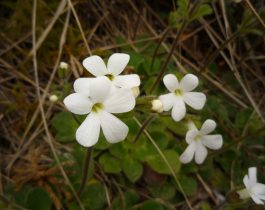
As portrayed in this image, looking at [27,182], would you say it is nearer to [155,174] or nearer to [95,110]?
[155,174]

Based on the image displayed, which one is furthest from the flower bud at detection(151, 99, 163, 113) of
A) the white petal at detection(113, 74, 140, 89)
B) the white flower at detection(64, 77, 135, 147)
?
the white flower at detection(64, 77, 135, 147)

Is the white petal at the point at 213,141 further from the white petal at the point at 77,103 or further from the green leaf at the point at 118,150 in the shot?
the white petal at the point at 77,103

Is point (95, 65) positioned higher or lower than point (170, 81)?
higher

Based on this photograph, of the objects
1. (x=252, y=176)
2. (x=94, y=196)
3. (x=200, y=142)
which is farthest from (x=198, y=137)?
(x=94, y=196)

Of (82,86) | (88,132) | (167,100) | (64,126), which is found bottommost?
(64,126)

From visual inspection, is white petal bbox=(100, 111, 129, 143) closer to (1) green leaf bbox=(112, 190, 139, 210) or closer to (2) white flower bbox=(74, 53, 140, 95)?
(2) white flower bbox=(74, 53, 140, 95)

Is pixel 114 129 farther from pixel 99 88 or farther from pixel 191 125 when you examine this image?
pixel 191 125

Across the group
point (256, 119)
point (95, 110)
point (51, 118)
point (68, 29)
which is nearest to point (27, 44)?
point (68, 29)
